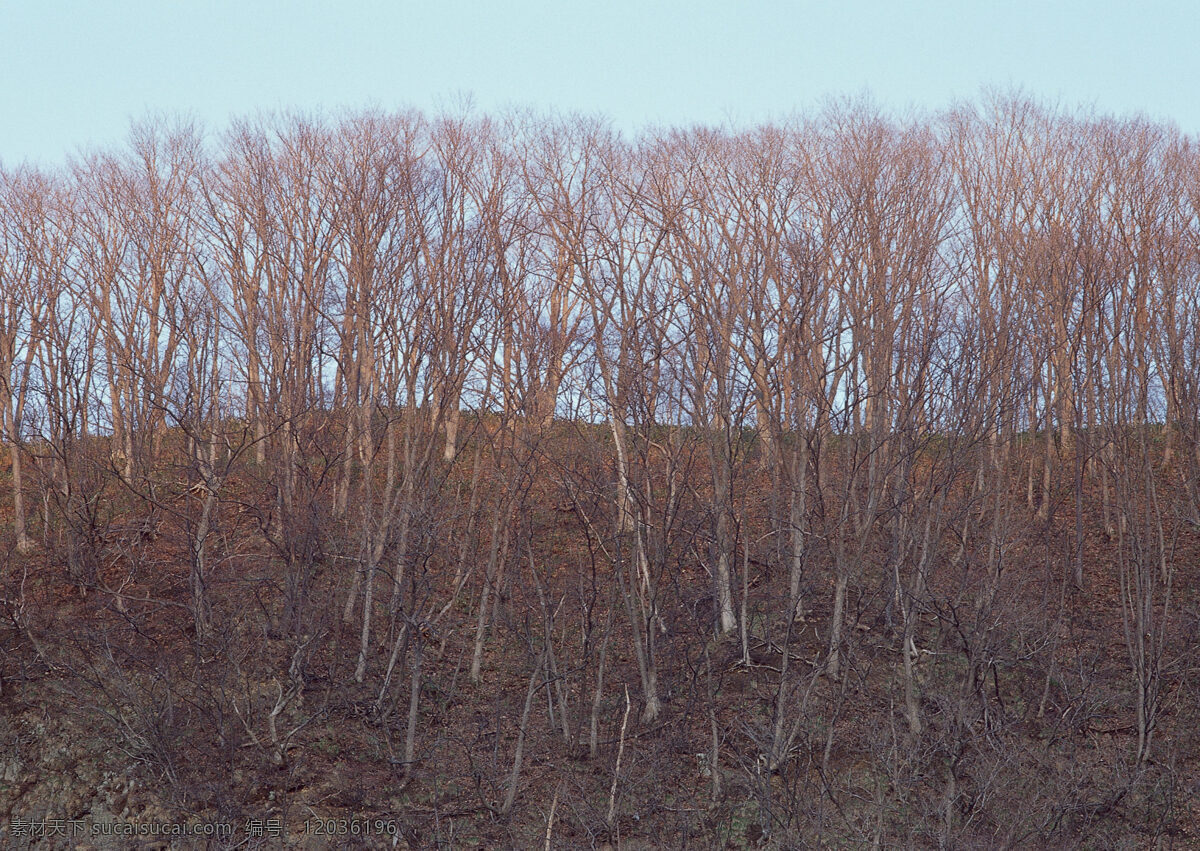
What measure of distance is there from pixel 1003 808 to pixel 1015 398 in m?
6.07

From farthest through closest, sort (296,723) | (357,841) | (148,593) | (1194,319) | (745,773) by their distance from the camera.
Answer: (148,593)
(1194,319)
(296,723)
(745,773)
(357,841)

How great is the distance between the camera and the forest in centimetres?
1229

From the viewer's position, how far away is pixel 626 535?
16.2 meters

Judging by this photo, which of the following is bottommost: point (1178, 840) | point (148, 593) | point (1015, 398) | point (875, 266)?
point (1178, 840)

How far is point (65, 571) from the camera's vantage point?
15812 mm

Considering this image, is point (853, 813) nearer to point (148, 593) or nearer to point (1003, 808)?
point (1003, 808)

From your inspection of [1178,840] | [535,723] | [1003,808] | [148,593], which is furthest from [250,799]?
[1178,840]

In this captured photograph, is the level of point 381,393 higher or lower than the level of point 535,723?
higher

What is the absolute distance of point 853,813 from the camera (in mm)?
11953

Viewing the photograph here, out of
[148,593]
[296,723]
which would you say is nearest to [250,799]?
[296,723]

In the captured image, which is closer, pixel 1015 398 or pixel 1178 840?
pixel 1178 840

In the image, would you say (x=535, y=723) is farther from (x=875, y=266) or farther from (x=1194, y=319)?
Result: (x=1194, y=319)

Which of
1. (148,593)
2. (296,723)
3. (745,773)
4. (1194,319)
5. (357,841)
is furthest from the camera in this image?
(148,593)

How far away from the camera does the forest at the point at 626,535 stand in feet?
40.3
